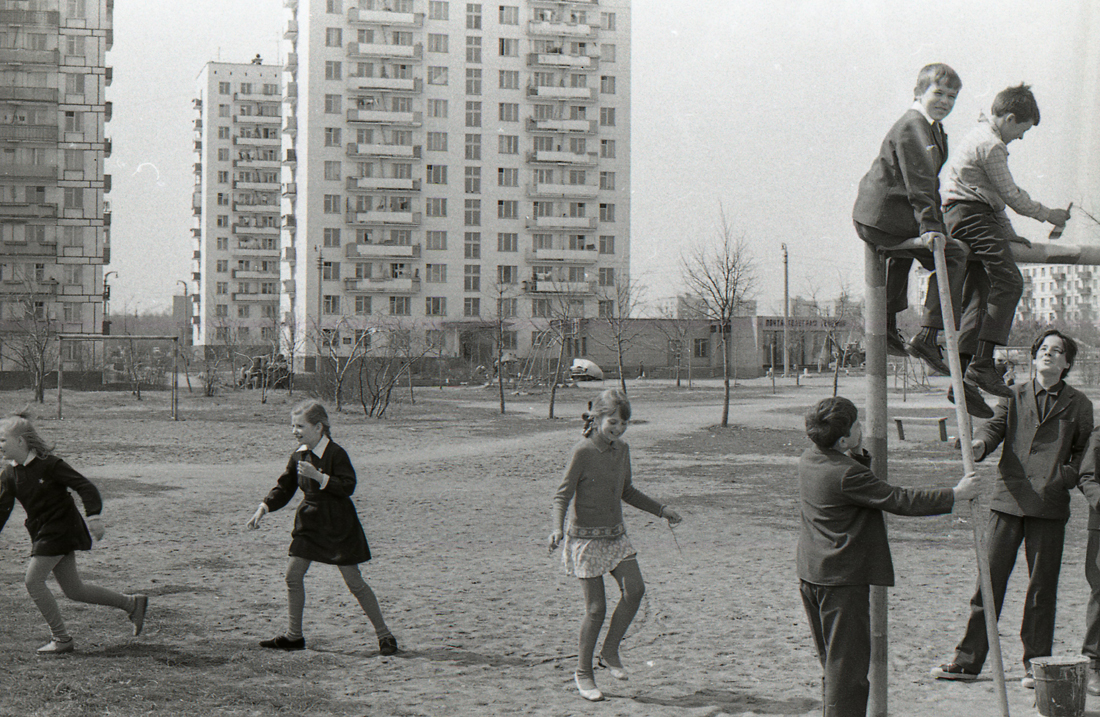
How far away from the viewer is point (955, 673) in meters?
6.07

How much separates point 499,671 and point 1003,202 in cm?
412

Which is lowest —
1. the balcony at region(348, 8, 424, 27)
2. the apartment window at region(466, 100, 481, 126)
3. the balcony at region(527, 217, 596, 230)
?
the balcony at region(527, 217, 596, 230)

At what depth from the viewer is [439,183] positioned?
85.2m

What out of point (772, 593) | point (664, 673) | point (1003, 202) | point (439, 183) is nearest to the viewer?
point (1003, 202)

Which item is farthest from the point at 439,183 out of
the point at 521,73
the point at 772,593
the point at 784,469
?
the point at 772,593

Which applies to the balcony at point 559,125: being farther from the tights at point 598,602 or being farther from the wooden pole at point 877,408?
the wooden pole at point 877,408

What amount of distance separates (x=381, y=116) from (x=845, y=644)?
81.4m

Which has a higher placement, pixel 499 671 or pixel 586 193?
pixel 586 193

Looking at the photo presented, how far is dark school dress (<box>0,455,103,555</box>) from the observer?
Result: 254 inches

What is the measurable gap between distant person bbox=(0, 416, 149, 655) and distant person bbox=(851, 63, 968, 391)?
4.69 meters

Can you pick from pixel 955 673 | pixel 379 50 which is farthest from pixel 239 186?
pixel 955 673

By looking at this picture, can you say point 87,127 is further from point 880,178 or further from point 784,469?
point 880,178

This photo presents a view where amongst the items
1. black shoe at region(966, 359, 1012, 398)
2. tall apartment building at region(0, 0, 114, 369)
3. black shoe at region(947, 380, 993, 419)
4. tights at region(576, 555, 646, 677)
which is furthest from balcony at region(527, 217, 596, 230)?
black shoe at region(966, 359, 1012, 398)

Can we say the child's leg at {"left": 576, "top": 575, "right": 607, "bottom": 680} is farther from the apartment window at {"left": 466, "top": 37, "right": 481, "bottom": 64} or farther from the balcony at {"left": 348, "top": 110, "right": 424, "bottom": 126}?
the apartment window at {"left": 466, "top": 37, "right": 481, "bottom": 64}
